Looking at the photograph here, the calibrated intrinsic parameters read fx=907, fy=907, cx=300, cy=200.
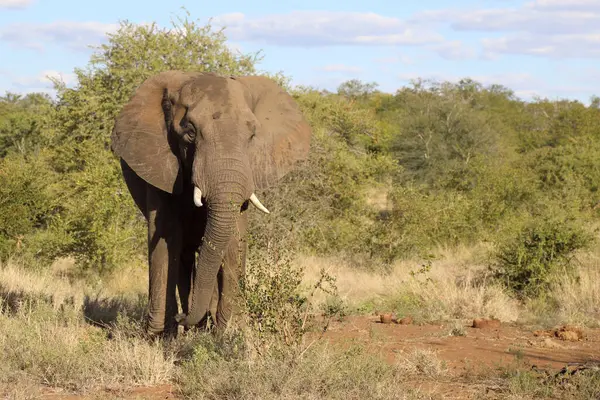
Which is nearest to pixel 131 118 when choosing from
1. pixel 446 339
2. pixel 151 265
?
pixel 151 265

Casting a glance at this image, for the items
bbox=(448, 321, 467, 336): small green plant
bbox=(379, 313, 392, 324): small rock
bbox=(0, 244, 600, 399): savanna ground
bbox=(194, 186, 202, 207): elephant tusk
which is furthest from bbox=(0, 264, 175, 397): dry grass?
bbox=(448, 321, 467, 336): small green plant

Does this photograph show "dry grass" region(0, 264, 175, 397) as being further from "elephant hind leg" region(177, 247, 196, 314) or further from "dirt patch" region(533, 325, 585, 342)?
"dirt patch" region(533, 325, 585, 342)

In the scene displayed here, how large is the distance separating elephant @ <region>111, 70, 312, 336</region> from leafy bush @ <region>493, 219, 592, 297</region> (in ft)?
13.7

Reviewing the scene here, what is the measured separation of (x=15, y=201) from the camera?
14.1m

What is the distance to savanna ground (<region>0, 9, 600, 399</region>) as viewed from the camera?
627 cm

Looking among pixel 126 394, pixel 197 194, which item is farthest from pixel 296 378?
pixel 197 194

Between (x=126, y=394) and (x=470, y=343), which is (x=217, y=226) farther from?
(x=470, y=343)

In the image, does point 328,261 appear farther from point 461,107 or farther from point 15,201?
point 461,107

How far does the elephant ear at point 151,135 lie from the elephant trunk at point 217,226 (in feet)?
2.38

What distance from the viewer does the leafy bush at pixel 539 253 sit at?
1120 cm

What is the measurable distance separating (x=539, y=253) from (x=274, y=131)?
469 centimetres

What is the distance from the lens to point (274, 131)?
8125mm

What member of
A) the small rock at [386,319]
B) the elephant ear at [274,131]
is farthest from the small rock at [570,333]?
the elephant ear at [274,131]

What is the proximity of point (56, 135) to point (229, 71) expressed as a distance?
3.86 m
